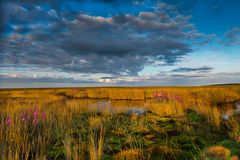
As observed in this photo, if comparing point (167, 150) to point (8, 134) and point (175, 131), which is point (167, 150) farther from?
point (8, 134)

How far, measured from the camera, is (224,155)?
314cm

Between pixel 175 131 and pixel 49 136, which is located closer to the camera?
pixel 49 136

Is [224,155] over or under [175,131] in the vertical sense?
over

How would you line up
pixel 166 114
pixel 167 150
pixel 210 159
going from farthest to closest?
pixel 166 114
pixel 167 150
pixel 210 159

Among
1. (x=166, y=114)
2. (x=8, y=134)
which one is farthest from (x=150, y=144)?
(x=166, y=114)

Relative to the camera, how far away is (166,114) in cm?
1159

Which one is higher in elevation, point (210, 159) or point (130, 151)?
point (210, 159)

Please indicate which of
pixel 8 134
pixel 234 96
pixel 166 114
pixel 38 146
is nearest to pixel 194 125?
pixel 166 114

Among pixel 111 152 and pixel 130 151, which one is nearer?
pixel 130 151

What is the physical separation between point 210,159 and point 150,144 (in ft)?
9.05

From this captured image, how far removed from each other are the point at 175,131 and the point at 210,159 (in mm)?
4693

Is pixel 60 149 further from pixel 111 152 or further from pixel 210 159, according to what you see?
pixel 210 159

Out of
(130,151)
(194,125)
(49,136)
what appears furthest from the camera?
(194,125)

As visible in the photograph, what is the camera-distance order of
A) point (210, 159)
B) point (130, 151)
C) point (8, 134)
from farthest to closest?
point (8, 134) → point (130, 151) → point (210, 159)
